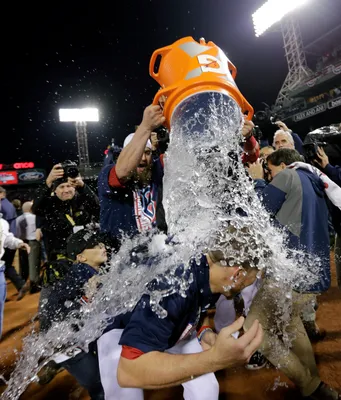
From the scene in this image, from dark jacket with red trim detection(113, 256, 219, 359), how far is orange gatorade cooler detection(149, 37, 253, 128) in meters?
0.92

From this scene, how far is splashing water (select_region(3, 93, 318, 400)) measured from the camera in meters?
1.68

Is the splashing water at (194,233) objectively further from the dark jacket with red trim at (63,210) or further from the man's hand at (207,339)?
the dark jacket with red trim at (63,210)

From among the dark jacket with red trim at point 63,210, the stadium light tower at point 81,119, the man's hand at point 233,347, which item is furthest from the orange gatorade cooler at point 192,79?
the stadium light tower at point 81,119

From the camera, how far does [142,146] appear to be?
1831 millimetres

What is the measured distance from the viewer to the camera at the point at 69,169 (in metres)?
3.53

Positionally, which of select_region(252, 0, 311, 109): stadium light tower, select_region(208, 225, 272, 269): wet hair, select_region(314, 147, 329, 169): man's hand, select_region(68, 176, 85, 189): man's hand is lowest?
select_region(208, 225, 272, 269): wet hair

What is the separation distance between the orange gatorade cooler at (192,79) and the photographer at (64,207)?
2.12 m

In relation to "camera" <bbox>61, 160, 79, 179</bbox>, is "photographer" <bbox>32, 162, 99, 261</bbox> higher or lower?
lower

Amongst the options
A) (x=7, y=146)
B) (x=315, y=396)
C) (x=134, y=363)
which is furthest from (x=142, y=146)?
(x=7, y=146)

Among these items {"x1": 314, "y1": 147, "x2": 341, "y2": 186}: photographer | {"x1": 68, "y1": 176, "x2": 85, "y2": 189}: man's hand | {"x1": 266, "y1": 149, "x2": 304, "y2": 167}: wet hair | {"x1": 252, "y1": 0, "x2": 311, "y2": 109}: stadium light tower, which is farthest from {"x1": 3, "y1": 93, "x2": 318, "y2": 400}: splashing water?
{"x1": 252, "y1": 0, "x2": 311, "y2": 109}: stadium light tower

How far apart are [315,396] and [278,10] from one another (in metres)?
22.0

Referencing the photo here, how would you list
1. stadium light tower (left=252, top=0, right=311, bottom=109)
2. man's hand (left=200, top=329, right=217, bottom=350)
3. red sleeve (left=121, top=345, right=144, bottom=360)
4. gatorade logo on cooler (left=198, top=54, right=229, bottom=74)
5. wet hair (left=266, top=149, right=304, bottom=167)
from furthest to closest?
stadium light tower (left=252, top=0, right=311, bottom=109) < wet hair (left=266, top=149, right=304, bottom=167) < man's hand (left=200, top=329, right=217, bottom=350) < gatorade logo on cooler (left=198, top=54, right=229, bottom=74) < red sleeve (left=121, top=345, right=144, bottom=360)

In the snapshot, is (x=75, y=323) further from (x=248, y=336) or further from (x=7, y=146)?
(x=7, y=146)

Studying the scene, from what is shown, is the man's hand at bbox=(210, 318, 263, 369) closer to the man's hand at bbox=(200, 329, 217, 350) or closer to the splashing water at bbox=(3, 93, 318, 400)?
the splashing water at bbox=(3, 93, 318, 400)
